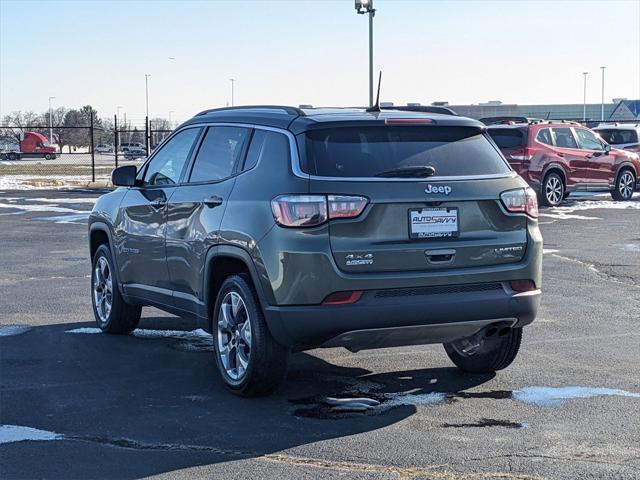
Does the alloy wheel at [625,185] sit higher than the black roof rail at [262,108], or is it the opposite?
the black roof rail at [262,108]

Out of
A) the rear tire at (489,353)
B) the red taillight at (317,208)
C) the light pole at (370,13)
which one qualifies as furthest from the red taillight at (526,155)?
the red taillight at (317,208)

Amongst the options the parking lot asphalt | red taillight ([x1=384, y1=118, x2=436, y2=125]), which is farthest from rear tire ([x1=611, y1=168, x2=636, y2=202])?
red taillight ([x1=384, y1=118, x2=436, y2=125])

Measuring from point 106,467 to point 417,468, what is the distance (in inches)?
59.9

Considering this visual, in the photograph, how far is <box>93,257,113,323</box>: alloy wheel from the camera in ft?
29.1

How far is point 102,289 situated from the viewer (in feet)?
Result: 29.7

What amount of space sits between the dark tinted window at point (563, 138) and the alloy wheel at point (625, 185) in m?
2.23

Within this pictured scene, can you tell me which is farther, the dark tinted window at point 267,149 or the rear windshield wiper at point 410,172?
the dark tinted window at point 267,149

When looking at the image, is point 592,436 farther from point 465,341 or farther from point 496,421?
point 465,341

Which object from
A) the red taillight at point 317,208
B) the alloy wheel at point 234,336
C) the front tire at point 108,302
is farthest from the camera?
the front tire at point 108,302

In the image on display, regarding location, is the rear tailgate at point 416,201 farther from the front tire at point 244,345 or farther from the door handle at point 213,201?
the door handle at point 213,201

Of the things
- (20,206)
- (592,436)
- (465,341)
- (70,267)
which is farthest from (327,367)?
(20,206)

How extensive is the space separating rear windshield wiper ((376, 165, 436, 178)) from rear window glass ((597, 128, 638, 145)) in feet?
81.5

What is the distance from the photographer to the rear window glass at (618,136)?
29.8m

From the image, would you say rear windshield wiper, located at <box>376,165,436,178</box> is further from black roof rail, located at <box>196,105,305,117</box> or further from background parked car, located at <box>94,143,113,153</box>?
background parked car, located at <box>94,143,113,153</box>
